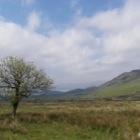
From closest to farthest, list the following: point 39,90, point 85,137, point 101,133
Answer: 1. point 85,137
2. point 101,133
3. point 39,90

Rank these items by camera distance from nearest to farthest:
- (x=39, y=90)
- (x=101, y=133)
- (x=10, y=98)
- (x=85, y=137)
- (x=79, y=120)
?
(x=85, y=137), (x=101, y=133), (x=79, y=120), (x=10, y=98), (x=39, y=90)

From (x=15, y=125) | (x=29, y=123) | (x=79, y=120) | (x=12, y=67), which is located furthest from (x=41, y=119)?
(x=12, y=67)

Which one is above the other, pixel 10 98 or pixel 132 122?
pixel 10 98

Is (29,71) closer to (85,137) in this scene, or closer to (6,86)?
(6,86)

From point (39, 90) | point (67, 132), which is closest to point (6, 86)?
point (39, 90)

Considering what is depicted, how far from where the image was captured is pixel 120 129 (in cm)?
2586

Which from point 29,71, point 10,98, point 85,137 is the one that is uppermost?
point 29,71

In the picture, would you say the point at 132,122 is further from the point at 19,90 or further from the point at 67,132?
the point at 19,90

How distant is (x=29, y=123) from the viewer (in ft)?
105

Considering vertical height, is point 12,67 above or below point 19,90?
above

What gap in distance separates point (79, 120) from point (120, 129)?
6.82 metres

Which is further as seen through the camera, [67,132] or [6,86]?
[6,86]

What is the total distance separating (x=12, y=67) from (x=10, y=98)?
14.2ft

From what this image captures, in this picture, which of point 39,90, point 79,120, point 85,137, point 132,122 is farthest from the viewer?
point 39,90
